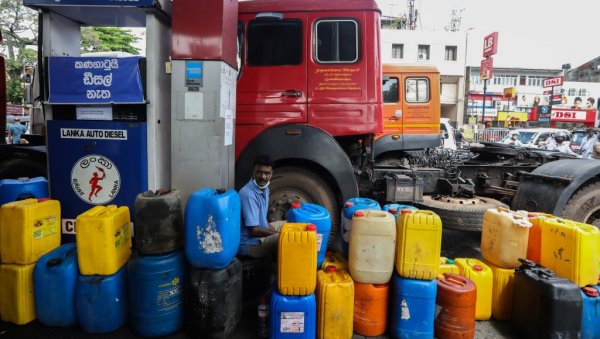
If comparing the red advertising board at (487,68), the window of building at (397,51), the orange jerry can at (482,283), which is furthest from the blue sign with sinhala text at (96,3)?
the window of building at (397,51)

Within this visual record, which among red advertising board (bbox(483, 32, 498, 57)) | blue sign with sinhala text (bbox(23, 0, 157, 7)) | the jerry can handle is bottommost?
the jerry can handle

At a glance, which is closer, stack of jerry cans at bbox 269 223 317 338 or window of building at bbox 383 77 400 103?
stack of jerry cans at bbox 269 223 317 338

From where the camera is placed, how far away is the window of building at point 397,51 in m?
29.3

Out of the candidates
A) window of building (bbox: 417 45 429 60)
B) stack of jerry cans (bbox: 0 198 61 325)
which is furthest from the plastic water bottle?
window of building (bbox: 417 45 429 60)

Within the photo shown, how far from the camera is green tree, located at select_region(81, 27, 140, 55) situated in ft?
51.4

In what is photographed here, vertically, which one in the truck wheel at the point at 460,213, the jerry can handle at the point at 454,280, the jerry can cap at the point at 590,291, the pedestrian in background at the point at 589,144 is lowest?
the jerry can cap at the point at 590,291

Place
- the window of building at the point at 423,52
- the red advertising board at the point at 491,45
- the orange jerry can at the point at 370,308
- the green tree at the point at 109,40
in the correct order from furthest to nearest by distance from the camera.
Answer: the window of building at the point at 423,52
the red advertising board at the point at 491,45
the green tree at the point at 109,40
the orange jerry can at the point at 370,308

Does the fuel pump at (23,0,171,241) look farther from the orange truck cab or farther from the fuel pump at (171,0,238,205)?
the orange truck cab

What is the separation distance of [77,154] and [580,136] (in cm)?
1792

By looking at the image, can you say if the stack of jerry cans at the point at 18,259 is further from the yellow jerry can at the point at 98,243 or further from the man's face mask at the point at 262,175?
the man's face mask at the point at 262,175

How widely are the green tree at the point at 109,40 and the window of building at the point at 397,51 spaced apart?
20.4m

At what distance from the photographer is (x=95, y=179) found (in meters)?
3.38

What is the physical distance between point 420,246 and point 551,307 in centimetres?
103

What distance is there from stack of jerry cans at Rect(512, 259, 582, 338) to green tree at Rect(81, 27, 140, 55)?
16.4 meters
